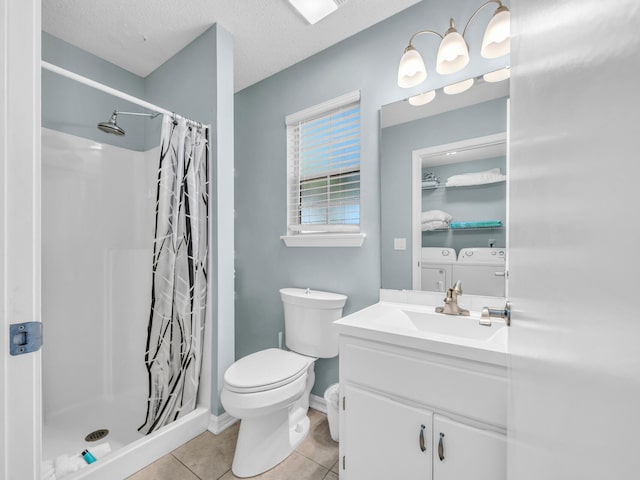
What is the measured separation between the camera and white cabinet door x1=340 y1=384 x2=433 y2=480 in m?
1.04

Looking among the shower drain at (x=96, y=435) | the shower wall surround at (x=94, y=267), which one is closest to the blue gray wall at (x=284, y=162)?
the shower wall surround at (x=94, y=267)

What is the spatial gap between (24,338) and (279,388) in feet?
3.05

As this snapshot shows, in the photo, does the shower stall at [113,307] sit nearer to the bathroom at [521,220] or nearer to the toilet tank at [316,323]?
the bathroom at [521,220]

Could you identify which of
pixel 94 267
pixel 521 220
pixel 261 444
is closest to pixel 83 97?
pixel 94 267

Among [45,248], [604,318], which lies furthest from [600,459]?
[45,248]

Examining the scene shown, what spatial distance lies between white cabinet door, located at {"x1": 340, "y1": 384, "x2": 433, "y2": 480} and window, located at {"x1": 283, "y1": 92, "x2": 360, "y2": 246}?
93cm

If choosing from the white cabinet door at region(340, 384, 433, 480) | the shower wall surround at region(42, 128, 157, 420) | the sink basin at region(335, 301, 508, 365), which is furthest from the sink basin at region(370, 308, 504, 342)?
the shower wall surround at region(42, 128, 157, 420)

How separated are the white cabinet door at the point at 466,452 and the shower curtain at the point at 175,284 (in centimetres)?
128

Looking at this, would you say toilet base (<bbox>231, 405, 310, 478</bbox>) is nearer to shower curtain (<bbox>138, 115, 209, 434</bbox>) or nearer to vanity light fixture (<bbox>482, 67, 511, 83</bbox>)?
shower curtain (<bbox>138, 115, 209, 434</bbox>)

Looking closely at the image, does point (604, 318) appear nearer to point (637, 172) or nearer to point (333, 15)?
point (637, 172)

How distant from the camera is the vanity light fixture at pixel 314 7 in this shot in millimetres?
1575

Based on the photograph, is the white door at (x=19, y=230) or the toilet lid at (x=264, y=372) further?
the toilet lid at (x=264, y=372)

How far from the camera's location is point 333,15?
1665mm

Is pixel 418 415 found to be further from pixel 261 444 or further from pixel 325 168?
pixel 325 168
